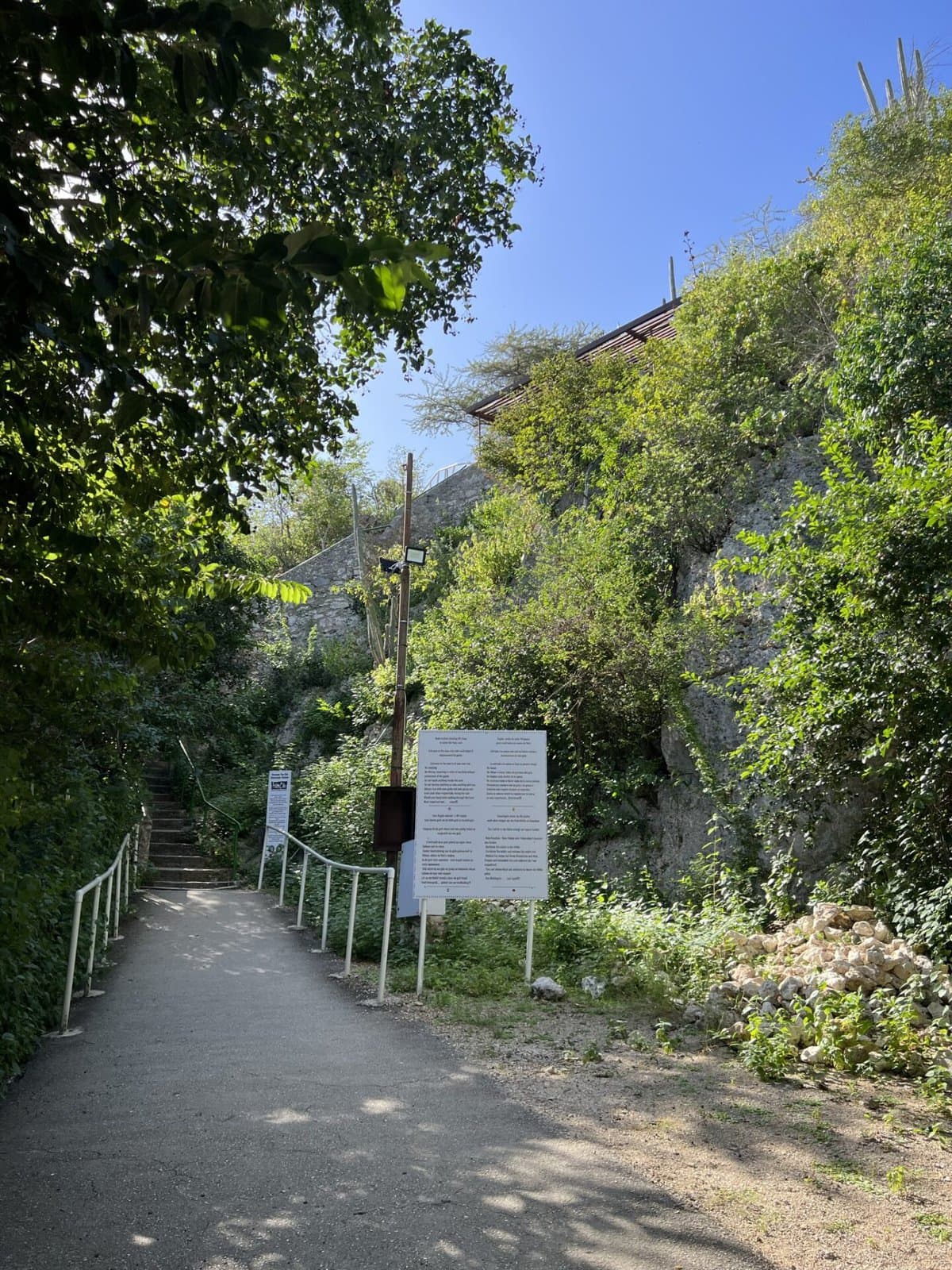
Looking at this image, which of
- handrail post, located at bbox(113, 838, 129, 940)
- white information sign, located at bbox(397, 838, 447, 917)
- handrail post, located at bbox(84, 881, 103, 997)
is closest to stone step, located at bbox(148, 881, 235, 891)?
handrail post, located at bbox(113, 838, 129, 940)

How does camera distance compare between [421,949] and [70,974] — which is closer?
[70,974]

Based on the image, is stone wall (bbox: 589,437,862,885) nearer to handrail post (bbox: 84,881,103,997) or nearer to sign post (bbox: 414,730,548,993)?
sign post (bbox: 414,730,548,993)

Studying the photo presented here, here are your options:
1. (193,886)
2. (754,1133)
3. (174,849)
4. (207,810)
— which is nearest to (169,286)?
(754,1133)

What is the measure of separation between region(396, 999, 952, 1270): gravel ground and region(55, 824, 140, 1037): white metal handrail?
248 centimetres

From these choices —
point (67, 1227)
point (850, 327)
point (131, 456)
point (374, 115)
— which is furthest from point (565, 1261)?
point (850, 327)

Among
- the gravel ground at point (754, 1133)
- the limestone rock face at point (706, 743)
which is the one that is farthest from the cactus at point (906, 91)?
the gravel ground at point (754, 1133)

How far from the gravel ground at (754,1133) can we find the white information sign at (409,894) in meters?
1.57

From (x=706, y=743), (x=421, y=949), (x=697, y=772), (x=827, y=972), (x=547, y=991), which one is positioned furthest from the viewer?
(x=697, y=772)

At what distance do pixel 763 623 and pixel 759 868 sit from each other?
3.15 metres

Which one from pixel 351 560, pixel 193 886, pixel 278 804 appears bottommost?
pixel 193 886

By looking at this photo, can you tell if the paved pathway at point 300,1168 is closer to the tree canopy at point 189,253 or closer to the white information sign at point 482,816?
the white information sign at point 482,816

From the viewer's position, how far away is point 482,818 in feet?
24.3

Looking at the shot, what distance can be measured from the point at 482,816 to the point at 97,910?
3.54 metres

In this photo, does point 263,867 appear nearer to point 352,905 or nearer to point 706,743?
point 352,905
